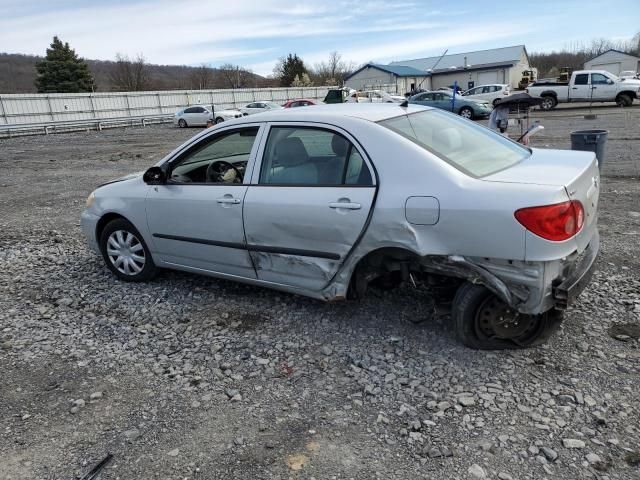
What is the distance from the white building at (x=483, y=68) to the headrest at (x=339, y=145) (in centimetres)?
5989

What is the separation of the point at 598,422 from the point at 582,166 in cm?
163

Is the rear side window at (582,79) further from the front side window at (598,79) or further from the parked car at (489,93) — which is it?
the parked car at (489,93)

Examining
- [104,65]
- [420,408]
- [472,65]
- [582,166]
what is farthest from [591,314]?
[104,65]

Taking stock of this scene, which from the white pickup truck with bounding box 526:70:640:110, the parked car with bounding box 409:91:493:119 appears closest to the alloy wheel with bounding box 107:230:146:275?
the parked car with bounding box 409:91:493:119

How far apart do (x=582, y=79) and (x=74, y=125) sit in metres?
30.4

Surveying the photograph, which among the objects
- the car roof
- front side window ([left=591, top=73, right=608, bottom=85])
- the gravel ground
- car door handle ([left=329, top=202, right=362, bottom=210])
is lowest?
the gravel ground

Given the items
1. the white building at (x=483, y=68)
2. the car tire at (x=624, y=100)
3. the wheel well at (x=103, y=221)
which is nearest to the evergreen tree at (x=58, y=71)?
the white building at (x=483, y=68)

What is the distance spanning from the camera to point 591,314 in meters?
3.81

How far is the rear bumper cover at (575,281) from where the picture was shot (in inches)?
115

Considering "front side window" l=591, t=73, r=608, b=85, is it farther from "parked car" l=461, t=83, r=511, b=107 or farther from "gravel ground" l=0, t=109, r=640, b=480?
"gravel ground" l=0, t=109, r=640, b=480

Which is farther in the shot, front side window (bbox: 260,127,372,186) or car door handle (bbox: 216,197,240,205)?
car door handle (bbox: 216,197,240,205)

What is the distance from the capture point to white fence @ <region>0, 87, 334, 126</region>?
3306 centimetres

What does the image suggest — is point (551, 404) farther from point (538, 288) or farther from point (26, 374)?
point (26, 374)

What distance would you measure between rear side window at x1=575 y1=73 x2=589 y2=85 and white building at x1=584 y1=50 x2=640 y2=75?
46646 millimetres
